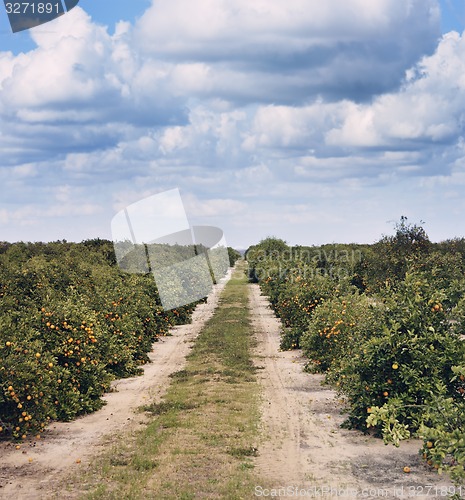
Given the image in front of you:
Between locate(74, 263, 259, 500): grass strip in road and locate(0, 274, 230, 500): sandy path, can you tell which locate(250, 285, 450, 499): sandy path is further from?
locate(0, 274, 230, 500): sandy path

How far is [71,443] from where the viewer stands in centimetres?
1210

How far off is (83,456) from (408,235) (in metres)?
28.7

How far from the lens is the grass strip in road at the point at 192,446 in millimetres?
9523

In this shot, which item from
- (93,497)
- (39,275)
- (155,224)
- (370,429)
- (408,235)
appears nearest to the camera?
(93,497)

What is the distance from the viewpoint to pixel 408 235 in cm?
3650

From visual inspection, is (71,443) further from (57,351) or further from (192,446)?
(57,351)

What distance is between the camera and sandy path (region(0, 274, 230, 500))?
32.7ft

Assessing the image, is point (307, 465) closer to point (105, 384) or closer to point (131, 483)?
point (131, 483)

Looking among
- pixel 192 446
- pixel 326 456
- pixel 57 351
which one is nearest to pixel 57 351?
pixel 57 351

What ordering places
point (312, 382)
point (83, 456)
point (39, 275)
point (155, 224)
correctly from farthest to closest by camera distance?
point (155, 224) < point (39, 275) < point (312, 382) < point (83, 456)

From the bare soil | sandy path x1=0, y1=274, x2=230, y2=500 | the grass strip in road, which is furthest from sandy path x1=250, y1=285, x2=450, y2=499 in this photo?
sandy path x1=0, y1=274, x2=230, y2=500

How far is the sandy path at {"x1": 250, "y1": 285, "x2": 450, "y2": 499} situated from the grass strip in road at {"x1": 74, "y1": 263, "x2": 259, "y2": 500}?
39cm

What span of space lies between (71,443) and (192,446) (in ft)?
7.86

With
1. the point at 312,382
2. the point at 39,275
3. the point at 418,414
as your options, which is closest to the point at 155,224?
the point at 39,275
